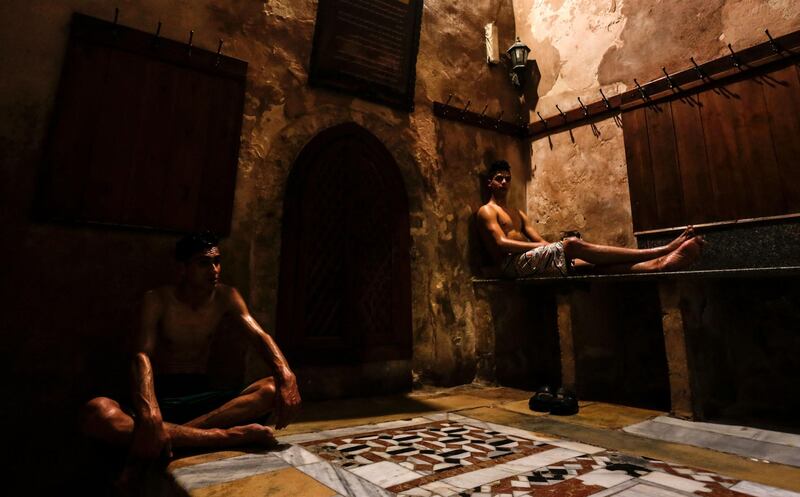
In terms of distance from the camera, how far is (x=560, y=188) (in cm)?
528

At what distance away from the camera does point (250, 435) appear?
A: 2287 millimetres

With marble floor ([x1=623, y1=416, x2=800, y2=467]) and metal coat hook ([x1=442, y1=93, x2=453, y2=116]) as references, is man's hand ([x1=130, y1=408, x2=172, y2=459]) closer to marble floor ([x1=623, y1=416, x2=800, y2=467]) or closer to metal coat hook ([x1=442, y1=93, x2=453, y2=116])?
A: marble floor ([x1=623, y1=416, x2=800, y2=467])

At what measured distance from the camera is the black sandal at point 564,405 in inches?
129

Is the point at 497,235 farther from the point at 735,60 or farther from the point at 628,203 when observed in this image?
the point at 735,60

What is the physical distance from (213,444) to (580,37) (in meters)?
5.80

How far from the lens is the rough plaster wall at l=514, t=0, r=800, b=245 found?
414 cm

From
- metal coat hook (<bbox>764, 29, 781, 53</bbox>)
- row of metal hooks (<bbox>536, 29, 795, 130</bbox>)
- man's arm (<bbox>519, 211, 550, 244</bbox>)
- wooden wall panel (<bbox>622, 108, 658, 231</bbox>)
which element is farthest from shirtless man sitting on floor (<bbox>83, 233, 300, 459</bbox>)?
metal coat hook (<bbox>764, 29, 781, 53</bbox>)

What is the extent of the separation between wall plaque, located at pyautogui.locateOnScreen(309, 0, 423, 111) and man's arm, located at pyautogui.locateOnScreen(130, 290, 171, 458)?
2.71 m

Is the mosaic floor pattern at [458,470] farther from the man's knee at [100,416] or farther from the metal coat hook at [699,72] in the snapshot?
the metal coat hook at [699,72]

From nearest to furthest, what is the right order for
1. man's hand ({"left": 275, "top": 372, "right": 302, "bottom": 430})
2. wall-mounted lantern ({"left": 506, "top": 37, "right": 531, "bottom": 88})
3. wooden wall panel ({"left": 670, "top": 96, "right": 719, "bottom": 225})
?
1. man's hand ({"left": 275, "top": 372, "right": 302, "bottom": 430})
2. wooden wall panel ({"left": 670, "top": 96, "right": 719, "bottom": 225})
3. wall-mounted lantern ({"left": 506, "top": 37, "right": 531, "bottom": 88})

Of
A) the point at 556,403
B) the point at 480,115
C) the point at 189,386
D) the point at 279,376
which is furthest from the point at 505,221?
the point at 189,386

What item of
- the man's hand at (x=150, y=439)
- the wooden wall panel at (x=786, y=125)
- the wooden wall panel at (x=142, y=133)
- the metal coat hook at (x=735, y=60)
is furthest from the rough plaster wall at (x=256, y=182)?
the wooden wall panel at (x=786, y=125)

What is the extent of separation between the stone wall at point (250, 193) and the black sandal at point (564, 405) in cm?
136

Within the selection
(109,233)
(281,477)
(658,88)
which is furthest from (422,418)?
(658,88)
